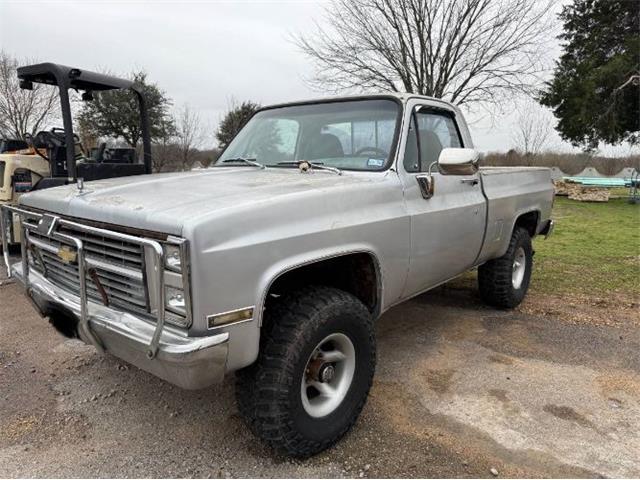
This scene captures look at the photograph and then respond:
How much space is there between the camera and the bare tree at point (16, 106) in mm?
21766

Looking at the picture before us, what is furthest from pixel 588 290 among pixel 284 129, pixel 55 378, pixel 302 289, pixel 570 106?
pixel 570 106

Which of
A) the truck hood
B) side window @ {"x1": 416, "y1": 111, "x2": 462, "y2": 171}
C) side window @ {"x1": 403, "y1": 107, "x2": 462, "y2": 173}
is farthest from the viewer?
side window @ {"x1": 416, "y1": 111, "x2": 462, "y2": 171}

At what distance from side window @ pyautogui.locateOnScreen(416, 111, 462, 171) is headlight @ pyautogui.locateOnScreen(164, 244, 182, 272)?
81.4 inches

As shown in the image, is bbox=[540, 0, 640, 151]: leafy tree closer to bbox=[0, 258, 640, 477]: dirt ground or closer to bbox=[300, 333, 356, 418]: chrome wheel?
bbox=[0, 258, 640, 477]: dirt ground

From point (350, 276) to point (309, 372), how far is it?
70 centimetres

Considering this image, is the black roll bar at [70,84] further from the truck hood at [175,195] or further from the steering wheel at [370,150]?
the steering wheel at [370,150]

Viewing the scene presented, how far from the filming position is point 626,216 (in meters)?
14.1

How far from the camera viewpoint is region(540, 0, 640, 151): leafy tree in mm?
16969

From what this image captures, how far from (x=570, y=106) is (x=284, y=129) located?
59.2 feet

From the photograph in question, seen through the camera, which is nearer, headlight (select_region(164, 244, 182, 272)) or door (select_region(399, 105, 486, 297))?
headlight (select_region(164, 244, 182, 272))

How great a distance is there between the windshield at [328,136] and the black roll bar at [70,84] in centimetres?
276

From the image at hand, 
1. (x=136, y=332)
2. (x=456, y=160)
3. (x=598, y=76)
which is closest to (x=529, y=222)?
(x=456, y=160)

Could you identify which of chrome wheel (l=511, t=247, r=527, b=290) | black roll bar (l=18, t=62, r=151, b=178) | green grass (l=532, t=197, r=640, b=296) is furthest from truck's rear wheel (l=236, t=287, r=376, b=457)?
black roll bar (l=18, t=62, r=151, b=178)

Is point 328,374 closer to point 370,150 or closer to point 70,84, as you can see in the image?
point 370,150
